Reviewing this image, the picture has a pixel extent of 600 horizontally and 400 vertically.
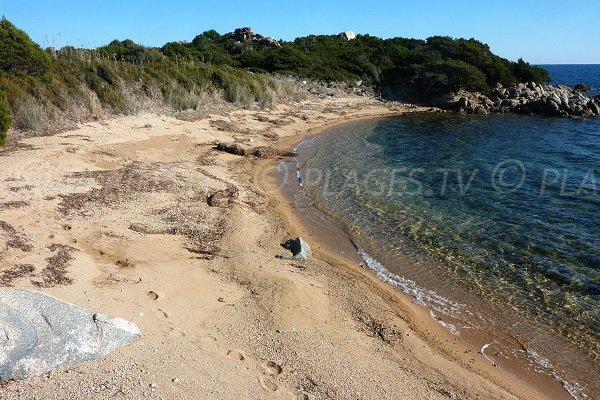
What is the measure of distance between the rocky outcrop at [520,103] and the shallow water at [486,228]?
48.3 feet

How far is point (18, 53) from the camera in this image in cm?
1572

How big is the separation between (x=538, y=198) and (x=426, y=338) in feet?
29.4

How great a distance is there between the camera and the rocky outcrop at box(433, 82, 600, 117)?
35250 mm

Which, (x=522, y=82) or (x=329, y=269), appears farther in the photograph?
(x=522, y=82)

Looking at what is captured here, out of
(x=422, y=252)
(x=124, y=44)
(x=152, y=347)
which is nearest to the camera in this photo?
(x=152, y=347)

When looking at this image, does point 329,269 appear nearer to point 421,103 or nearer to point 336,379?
point 336,379

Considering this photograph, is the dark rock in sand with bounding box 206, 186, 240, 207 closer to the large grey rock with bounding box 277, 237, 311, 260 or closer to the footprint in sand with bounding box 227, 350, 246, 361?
the large grey rock with bounding box 277, 237, 311, 260

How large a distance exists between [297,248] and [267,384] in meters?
4.18

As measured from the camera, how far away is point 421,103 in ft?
125

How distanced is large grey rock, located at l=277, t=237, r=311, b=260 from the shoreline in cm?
43

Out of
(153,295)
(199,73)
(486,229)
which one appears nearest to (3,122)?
(153,295)

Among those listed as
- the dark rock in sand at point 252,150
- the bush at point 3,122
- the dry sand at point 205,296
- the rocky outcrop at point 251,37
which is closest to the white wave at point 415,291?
the dry sand at point 205,296

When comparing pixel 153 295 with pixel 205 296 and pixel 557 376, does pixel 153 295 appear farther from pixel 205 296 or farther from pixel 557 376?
pixel 557 376

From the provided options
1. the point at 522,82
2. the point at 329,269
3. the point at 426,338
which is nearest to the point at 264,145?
the point at 329,269
